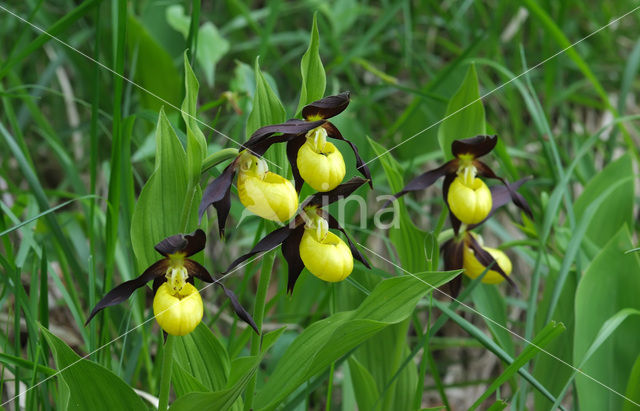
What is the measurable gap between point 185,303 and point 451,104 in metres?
0.65

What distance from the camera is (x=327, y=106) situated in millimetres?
805

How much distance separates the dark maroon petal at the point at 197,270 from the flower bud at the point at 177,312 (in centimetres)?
4

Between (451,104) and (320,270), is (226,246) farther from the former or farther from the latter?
(320,270)

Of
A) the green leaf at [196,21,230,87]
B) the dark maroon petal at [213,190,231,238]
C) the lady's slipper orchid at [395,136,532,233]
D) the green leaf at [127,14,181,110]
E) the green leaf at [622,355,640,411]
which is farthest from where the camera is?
the green leaf at [127,14,181,110]

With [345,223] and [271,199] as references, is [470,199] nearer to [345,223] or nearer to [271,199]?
[345,223]

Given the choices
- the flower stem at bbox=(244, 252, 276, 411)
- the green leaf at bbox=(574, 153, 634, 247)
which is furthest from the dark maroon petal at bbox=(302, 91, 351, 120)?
the green leaf at bbox=(574, 153, 634, 247)

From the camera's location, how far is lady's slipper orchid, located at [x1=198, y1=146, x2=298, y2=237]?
796 mm

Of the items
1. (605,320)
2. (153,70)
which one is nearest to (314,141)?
(605,320)

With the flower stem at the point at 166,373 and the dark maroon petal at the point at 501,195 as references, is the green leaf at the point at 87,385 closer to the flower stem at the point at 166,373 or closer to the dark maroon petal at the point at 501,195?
the flower stem at the point at 166,373

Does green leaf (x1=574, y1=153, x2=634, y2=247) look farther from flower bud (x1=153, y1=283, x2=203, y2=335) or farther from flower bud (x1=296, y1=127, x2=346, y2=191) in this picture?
flower bud (x1=153, y1=283, x2=203, y2=335)

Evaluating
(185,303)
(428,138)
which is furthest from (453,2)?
(185,303)

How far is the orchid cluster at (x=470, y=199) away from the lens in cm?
105

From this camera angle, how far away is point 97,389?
2.57 ft

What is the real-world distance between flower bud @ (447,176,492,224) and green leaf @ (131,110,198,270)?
0.46 metres
